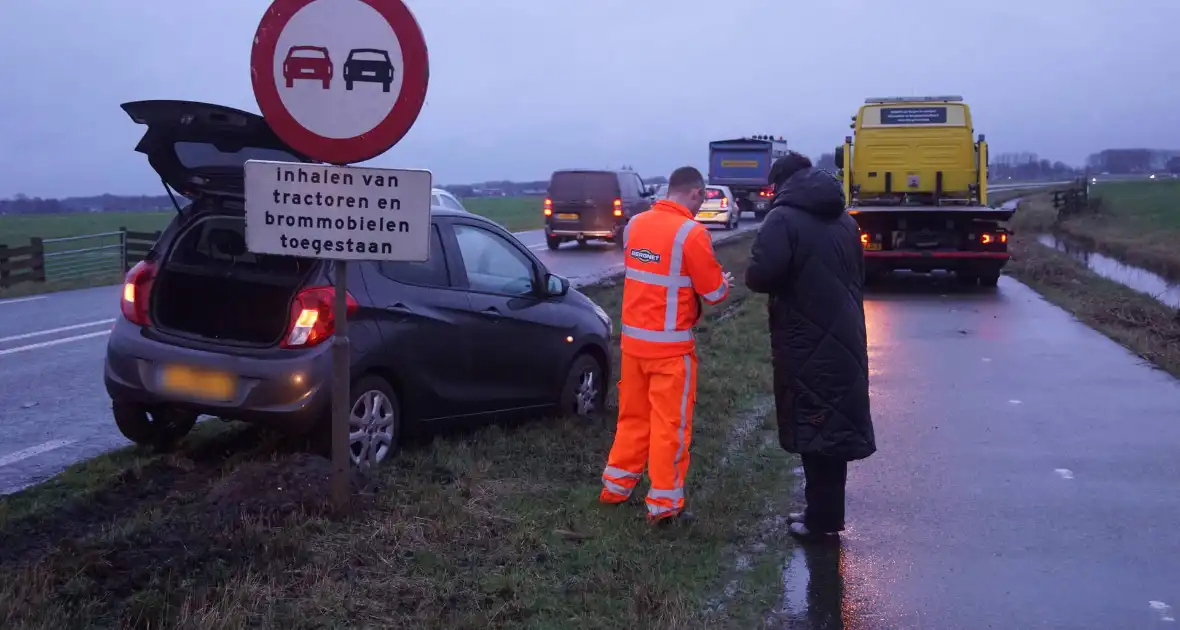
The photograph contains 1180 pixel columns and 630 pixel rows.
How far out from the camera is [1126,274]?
90.2 feet

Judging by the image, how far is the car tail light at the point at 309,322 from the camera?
229 inches

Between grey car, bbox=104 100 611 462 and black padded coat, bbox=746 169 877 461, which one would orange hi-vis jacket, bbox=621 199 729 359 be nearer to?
black padded coat, bbox=746 169 877 461

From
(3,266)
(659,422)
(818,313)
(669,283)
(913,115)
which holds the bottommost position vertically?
(3,266)

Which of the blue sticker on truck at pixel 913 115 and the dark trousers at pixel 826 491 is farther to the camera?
the blue sticker on truck at pixel 913 115

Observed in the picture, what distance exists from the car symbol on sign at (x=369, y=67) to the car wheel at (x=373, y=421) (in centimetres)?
179

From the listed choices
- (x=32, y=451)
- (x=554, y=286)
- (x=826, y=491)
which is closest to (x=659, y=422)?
(x=826, y=491)

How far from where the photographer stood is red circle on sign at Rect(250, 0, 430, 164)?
4.71 meters

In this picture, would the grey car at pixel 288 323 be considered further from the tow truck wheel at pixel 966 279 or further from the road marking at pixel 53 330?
the tow truck wheel at pixel 966 279

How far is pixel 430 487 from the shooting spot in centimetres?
566

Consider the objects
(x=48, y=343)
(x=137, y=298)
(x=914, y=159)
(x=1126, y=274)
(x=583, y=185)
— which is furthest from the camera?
(x=583, y=185)

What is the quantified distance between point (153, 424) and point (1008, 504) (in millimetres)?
4966

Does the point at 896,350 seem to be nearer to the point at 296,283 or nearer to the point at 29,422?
the point at 296,283

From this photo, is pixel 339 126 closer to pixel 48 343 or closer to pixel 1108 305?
pixel 48 343

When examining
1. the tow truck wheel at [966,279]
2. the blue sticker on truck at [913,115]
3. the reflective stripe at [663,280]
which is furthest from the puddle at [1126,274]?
the reflective stripe at [663,280]
